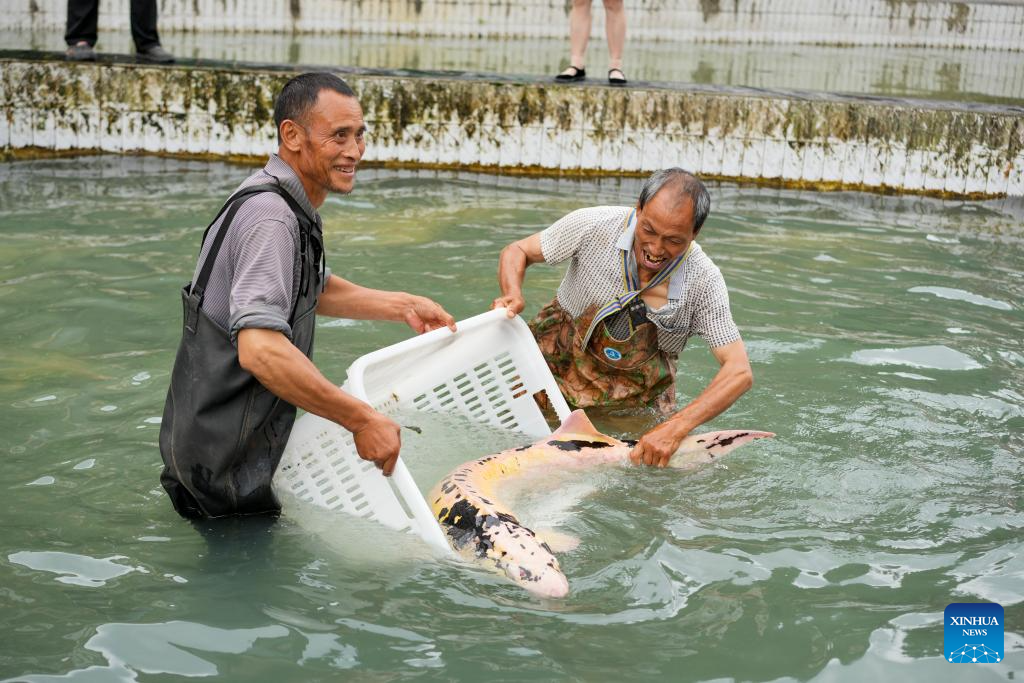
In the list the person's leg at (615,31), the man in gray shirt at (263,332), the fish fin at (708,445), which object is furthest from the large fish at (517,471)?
the person's leg at (615,31)

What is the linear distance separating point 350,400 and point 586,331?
1961mm

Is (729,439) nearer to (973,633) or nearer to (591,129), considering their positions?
(973,633)

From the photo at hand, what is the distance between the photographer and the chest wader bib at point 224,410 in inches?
151

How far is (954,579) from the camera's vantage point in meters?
4.18

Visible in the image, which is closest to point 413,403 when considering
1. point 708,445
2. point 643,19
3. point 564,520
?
point 564,520

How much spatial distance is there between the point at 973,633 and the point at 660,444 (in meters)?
1.41

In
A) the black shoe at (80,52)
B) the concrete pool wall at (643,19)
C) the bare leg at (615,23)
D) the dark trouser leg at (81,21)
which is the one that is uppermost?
the concrete pool wall at (643,19)

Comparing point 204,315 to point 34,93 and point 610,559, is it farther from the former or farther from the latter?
point 34,93

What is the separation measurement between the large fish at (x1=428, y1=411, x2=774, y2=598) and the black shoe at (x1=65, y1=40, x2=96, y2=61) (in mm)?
6872

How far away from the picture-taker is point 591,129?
404 inches

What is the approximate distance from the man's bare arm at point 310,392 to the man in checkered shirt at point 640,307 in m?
1.31

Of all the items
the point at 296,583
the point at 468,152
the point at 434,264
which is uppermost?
the point at 468,152

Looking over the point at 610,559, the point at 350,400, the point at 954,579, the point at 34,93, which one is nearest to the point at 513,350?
the point at 610,559

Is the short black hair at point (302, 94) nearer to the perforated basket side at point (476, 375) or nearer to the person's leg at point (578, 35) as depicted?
the perforated basket side at point (476, 375)
